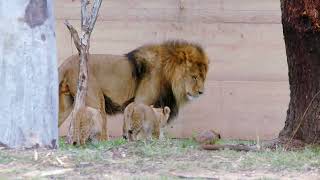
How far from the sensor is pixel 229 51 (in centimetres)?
1179

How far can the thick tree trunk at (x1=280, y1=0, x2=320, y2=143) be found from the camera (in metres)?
8.10

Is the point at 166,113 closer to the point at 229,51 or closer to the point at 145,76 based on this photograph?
the point at 145,76

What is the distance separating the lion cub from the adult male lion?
727mm

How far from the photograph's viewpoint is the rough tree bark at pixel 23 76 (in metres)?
7.90

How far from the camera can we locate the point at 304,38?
27.0 ft

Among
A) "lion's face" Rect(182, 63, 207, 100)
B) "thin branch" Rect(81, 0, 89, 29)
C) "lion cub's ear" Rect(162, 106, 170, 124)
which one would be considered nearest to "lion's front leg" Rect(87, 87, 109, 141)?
"lion cub's ear" Rect(162, 106, 170, 124)

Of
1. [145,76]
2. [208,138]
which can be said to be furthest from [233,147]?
[145,76]

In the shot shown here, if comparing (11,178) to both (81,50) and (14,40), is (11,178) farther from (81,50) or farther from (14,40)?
(81,50)

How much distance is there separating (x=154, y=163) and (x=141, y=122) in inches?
87.5

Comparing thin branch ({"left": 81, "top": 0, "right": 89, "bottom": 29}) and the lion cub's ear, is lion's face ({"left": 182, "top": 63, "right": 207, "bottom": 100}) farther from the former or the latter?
thin branch ({"left": 81, "top": 0, "right": 89, "bottom": 29})

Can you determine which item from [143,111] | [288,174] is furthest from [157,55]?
[288,174]

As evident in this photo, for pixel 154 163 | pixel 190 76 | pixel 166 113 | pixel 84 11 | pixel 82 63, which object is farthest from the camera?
pixel 190 76

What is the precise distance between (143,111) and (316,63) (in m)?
2.13

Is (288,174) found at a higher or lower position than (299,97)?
lower
